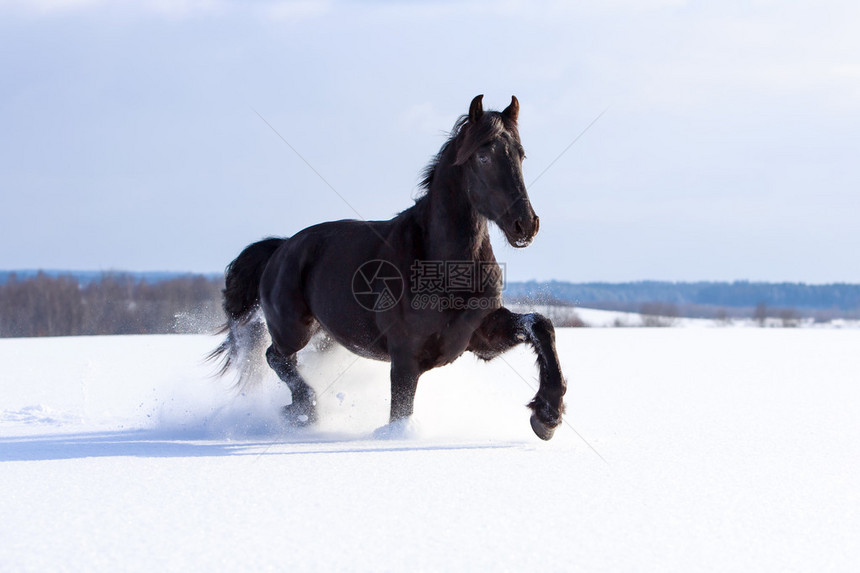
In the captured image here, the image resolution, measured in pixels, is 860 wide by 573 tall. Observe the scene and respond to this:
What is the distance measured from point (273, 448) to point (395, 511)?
1.72m

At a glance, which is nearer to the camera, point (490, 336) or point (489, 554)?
point (489, 554)

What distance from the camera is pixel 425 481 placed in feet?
11.5

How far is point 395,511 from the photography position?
2.99m

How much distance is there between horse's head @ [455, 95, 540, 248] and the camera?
442 centimetres

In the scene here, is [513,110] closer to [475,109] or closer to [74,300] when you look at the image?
[475,109]

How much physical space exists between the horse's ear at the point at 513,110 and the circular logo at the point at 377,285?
1.23 meters

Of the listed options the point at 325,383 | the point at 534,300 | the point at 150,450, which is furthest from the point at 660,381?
the point at 150,450

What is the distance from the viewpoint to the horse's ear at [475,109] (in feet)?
15.5

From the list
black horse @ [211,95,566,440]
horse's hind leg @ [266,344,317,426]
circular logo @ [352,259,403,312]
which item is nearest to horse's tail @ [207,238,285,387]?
horse's hind leg @ [266,344,317,426]

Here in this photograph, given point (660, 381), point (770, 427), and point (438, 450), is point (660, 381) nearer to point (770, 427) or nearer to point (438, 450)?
point (770, 427)

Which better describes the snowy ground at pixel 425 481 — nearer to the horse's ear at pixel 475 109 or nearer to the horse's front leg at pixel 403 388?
the horse's front leg at pixel 403 388

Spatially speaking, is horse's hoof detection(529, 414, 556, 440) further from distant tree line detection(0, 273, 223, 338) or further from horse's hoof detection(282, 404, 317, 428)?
distant tree line detection(0, 273, 223, 338)

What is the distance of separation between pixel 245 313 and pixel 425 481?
3.71 m

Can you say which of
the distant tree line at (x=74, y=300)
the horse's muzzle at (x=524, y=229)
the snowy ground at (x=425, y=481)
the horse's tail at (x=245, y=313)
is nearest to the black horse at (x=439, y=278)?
the horse's muzzle at (x=524, y=229)
